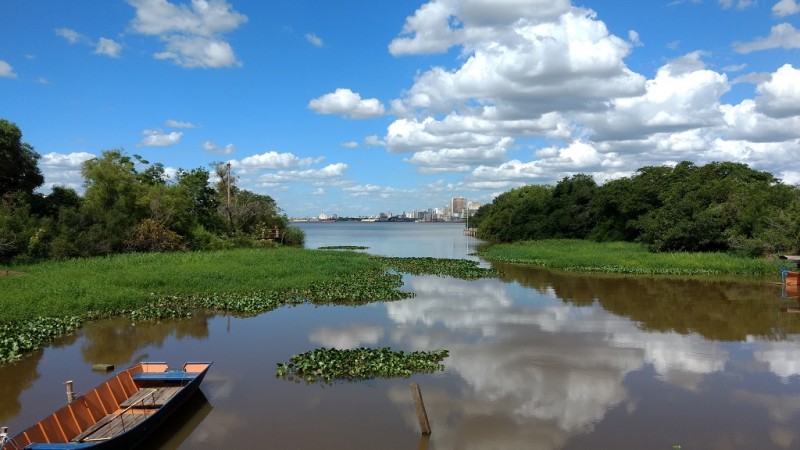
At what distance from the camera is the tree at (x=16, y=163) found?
35188 mm

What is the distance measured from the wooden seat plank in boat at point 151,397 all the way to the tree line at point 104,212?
25356mm

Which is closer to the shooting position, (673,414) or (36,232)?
(673,414)

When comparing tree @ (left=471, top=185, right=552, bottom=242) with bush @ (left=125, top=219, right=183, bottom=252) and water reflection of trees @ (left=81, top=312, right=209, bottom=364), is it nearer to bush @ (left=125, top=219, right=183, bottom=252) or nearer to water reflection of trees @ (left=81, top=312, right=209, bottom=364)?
bush @ (left=125, top=219, right=183, bottom=252)

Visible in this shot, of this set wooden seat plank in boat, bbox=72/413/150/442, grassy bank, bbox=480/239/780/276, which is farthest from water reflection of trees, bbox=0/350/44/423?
grassy bank, bbox=480/239/780/276

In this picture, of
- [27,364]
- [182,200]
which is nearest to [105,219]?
[182,200]

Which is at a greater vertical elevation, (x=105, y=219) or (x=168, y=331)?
(x=105, y=219)

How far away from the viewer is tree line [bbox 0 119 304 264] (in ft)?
108

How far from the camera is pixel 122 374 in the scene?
38.0 ft

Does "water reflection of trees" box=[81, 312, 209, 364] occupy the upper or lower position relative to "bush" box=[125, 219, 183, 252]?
lower

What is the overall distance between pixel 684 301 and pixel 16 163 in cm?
4406

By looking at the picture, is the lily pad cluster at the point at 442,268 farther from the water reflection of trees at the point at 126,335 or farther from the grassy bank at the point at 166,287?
the water reflection of trees at the point at 126,335

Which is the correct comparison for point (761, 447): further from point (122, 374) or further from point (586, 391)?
point (122, 374)

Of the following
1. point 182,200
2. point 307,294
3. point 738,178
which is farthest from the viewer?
point 738,178

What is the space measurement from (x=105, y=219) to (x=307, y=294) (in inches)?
806
